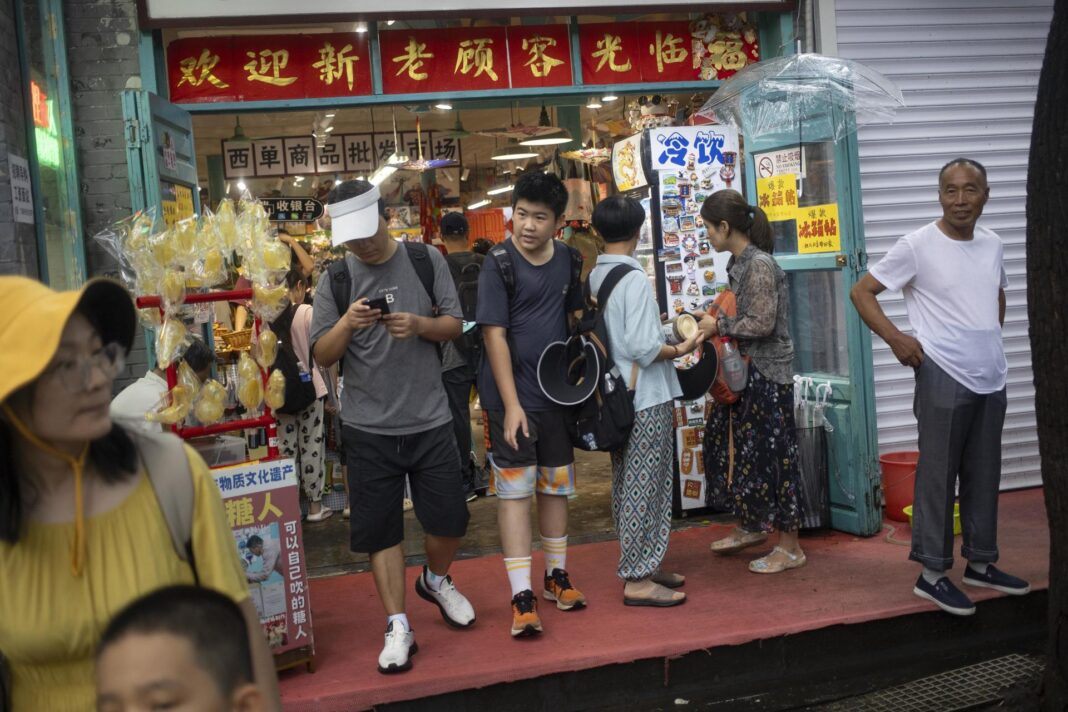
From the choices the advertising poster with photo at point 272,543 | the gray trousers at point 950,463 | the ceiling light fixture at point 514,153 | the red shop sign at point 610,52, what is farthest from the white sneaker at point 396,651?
the ceiling light fixture at point 514,153

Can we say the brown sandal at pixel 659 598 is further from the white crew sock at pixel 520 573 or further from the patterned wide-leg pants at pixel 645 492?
the white crew sock at pixel 520 573

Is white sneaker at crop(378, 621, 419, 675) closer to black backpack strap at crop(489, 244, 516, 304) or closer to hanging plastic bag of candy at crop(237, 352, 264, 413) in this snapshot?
hanging plastic bag of candy at crop(237, 352, 264, 413)

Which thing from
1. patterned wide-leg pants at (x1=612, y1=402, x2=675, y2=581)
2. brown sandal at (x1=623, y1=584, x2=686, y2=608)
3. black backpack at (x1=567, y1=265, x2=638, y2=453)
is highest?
black backpack at (x1=567, y1=265, x2=638, y2=453)

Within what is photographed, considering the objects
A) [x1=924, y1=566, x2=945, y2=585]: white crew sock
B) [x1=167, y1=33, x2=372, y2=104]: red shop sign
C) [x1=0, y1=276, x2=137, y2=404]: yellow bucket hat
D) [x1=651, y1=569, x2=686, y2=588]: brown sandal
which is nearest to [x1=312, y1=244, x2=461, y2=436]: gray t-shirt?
[x1=651, y1=569, x2=686, y2=588]: brown sandal

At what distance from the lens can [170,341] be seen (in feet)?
14.5

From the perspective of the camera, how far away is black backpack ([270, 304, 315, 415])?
744 cm

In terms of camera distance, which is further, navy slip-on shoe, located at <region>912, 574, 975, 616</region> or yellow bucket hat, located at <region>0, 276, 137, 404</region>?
navy slip-on shoe, located at <region>912, 574, 975, 616</region>

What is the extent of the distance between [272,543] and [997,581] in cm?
339

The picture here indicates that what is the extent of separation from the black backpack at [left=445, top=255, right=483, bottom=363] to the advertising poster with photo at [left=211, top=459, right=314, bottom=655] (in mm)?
3073

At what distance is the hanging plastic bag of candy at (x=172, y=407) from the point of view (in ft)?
14.5

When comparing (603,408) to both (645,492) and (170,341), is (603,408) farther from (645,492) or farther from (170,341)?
(170,341)

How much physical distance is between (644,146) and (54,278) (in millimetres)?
3539

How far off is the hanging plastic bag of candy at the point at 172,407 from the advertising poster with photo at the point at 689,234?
10.8 feet

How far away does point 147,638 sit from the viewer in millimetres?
1750
